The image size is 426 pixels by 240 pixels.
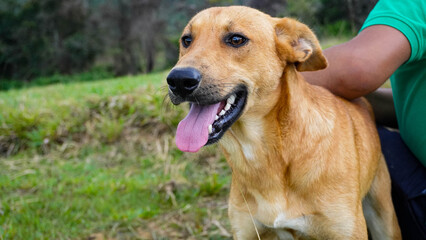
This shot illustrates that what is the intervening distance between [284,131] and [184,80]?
0.73 m

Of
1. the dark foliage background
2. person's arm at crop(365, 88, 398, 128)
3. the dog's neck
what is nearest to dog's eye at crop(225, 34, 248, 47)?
the dog's neck

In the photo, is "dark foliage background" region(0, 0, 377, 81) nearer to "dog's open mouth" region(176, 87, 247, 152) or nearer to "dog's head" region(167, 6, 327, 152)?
"dog's head" region(167, 6, 327, 152)

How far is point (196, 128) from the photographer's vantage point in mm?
2096

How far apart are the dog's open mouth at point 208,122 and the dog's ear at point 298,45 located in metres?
0.38

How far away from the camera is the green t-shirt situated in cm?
233

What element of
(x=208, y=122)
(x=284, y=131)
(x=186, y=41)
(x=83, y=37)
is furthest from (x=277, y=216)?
(x=83, y=37)

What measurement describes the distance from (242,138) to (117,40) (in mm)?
28851

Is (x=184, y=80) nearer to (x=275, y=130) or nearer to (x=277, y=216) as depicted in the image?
(x=275, y=130)

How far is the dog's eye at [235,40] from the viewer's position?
225 centimetres

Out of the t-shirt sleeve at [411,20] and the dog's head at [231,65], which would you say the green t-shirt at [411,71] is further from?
the dog's head at [231,65]

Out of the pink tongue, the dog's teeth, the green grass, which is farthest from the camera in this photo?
the green grass

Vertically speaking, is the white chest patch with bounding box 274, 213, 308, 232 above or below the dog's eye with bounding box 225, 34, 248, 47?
below

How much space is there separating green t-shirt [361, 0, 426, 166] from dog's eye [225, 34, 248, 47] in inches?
35.3

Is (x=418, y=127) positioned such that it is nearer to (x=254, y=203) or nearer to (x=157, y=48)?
(x=254, y=203)
